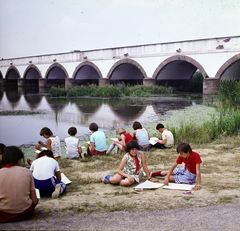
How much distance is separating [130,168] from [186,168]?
2.52 feet

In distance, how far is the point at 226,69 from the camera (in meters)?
20.0

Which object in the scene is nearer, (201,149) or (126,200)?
(126,200)

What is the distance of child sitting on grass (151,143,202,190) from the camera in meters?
3.94

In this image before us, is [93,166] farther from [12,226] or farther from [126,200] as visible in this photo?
[12,226]

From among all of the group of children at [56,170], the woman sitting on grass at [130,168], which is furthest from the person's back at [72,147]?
the woman sitting on grass at [130,168]

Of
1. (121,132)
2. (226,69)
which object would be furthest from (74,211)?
(226,69)

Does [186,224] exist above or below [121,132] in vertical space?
below

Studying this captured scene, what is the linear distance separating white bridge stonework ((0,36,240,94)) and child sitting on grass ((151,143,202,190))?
16195mm

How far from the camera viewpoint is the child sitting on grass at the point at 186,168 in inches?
155

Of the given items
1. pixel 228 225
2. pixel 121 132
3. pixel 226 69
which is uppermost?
pixel 226 69

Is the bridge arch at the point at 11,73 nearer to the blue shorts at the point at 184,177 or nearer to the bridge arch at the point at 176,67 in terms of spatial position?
the bridge arch at the point at 176,67

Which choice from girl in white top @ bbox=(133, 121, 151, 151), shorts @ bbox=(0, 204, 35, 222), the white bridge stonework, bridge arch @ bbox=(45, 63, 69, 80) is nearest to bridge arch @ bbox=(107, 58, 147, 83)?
the white bridge stonework

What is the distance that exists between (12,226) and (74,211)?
62 centimetres

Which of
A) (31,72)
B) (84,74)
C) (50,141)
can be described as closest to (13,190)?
(50,141)
